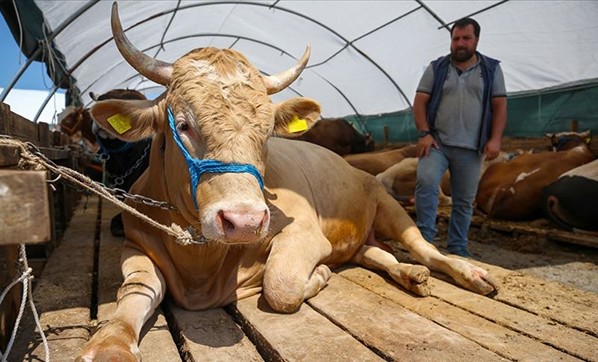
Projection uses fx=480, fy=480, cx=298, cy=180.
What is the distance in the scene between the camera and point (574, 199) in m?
5.22

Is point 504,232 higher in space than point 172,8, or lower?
lower

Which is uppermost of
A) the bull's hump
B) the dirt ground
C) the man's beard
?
the man's beard

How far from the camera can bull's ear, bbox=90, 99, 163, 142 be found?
2390 millimetres

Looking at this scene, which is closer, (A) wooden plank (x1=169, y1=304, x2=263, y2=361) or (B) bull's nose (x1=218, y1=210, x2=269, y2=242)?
(B) bull's nose (x1=218, y1=210, x2=269, y2=242)

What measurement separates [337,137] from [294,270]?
7.90 m

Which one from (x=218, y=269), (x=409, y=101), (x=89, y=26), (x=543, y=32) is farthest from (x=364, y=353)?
(x=409, y=101)

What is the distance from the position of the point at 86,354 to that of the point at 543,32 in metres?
7.32

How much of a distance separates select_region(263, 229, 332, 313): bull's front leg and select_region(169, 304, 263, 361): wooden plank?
10.0 inches

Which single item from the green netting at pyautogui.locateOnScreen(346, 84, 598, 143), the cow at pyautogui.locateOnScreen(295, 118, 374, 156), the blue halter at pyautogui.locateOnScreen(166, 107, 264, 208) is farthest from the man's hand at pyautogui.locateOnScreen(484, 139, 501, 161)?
the cow at pyautogui.locateOnScreen(295, 118, 374, 156)

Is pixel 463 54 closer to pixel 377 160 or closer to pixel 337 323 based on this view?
pixel 337 323

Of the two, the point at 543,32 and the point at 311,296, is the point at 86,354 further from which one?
the point at 543,32

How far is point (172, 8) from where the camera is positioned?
8.80 metres

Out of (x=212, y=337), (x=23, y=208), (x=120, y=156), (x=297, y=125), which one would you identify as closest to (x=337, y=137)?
(x=120, y=156)

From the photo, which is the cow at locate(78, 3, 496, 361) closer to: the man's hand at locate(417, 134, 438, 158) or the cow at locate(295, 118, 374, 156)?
the man's hand at locate(417, 134, 438, 158)
